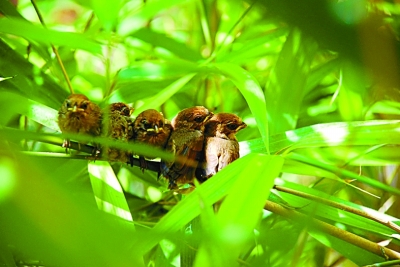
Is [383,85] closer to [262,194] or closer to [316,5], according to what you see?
[316,5]

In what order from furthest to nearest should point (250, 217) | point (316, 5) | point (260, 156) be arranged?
point (260, 156) → point (250, 217) → point (316, 5)

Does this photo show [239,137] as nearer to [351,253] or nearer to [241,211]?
[351,253]

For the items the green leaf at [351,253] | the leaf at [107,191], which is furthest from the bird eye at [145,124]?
the green leaf at [351,253]

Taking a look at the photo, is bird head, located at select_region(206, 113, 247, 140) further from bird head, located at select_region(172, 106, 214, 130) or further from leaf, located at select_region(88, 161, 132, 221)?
leaf, located at select_region(88, 161, 132, 221)

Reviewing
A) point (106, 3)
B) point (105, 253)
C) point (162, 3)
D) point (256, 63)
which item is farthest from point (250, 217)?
point (256, 63)

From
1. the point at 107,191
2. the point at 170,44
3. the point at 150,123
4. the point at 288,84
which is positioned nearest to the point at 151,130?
the point at 150,123
